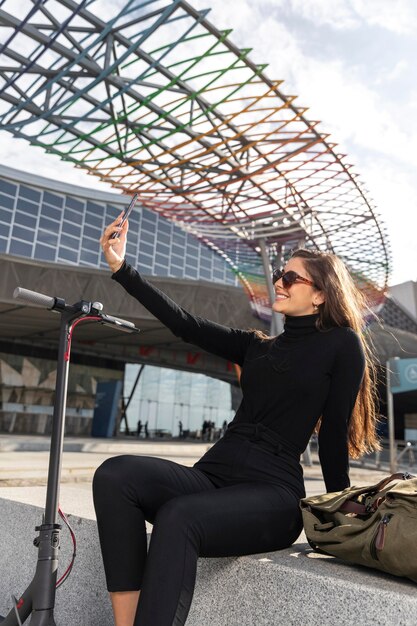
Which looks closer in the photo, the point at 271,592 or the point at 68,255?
the point at 271,592

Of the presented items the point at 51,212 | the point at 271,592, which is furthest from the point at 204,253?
the point at 271,592

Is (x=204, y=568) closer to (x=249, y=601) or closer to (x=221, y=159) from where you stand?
(x=249, y=601)

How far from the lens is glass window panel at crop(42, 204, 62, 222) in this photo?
122 feet

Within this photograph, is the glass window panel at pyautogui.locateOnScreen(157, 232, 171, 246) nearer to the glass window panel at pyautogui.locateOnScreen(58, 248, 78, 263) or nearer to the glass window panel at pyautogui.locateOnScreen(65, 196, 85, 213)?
the glass window panel at pyautogui.locateOnScreen(65, 196, 85, 213)

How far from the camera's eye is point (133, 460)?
1.92 m

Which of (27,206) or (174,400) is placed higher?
(27,206)

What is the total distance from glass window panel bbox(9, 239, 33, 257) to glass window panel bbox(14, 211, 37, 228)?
1.41 m

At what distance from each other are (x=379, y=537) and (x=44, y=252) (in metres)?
36.3

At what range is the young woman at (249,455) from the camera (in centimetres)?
170

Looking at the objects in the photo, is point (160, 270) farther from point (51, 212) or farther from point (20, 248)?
point (20, 248)

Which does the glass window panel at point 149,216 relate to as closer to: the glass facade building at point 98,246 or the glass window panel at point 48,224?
the glass facade building at point 98,246

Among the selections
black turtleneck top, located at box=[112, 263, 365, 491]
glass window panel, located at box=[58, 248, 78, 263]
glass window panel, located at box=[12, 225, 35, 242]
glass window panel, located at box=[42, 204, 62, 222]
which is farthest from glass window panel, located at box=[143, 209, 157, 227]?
black turtleneck top, located at box=[112, 263, 365, 491]

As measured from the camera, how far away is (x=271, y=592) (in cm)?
179

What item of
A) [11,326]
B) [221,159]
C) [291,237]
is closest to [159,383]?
[11,326]
